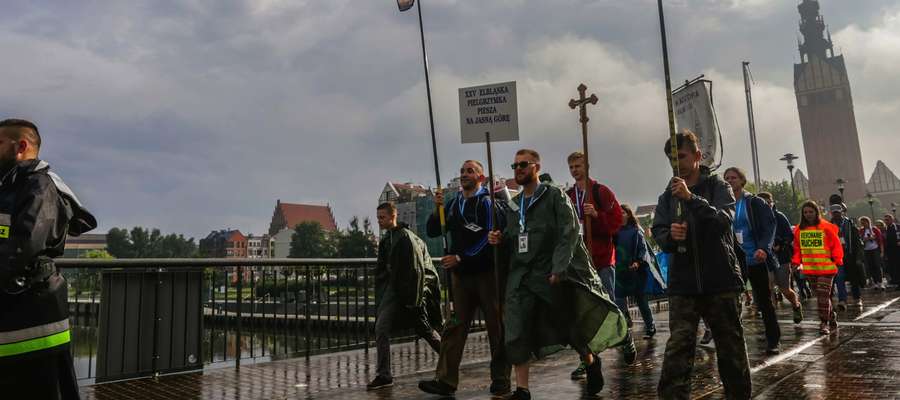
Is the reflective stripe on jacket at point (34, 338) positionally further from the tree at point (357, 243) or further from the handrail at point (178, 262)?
the tree at point (357, 243)

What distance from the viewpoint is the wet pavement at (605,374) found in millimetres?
4934

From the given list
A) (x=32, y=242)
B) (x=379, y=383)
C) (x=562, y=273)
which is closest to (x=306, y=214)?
(x=379, y=383)

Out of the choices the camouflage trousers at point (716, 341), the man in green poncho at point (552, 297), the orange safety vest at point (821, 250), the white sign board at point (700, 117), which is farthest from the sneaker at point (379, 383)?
the orange safety vest at point (821, 250)

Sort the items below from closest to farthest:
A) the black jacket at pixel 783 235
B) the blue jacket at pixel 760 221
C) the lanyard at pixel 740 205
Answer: the blue jacket at pixel 760 221
the lanyard at pixel 740 205
the black jacket at pixel 783 235

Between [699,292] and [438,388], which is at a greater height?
[699,292]

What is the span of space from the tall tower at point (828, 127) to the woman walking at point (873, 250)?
16347 cm

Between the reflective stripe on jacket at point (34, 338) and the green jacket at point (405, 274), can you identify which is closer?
the reflective stripe on jacket at point (34, 338)

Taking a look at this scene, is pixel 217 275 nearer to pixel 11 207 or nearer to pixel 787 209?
pixel 11 207

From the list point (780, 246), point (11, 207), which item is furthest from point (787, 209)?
point (11, 207)

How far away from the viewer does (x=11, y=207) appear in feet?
9.52

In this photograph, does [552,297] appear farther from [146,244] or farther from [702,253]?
[146,244]

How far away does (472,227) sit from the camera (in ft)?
17.8

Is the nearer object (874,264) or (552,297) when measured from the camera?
(552,297)

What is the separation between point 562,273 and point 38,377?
3.15m
